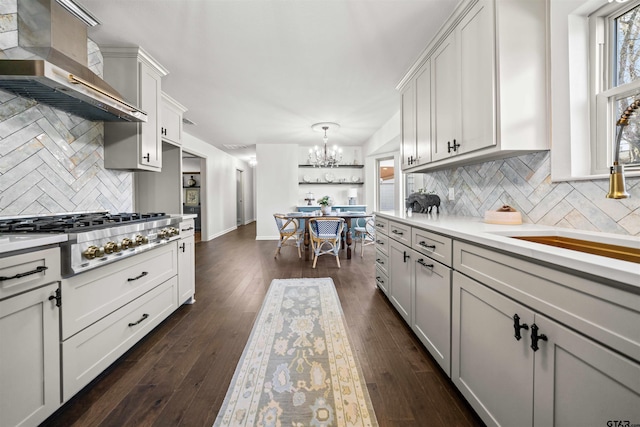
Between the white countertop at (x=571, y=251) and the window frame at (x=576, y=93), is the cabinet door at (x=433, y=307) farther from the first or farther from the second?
the window frame at (x=576, y=93)

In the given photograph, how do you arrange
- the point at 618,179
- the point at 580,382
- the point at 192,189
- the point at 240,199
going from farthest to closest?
the point at 240,199 → the point at 192,189 → the point at 618,179 → the point at 580,382

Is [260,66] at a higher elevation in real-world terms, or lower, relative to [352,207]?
higher

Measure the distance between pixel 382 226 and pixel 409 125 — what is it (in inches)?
44.9

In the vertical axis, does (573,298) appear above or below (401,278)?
above

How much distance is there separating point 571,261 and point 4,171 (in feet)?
9.54

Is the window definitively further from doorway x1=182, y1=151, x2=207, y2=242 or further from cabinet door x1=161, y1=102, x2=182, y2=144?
doorway x1=182, y1=151, x2=207, y2=242

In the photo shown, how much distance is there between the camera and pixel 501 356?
3.35ft

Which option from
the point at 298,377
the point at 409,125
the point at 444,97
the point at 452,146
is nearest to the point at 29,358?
the point at 298,377

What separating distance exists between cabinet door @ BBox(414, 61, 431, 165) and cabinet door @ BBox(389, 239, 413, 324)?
2.95ft

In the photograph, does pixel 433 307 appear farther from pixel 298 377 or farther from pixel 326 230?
→ pixel 326 230

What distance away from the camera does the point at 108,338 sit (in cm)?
153

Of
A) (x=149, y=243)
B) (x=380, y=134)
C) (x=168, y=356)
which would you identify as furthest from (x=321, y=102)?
(x=168, y=356)

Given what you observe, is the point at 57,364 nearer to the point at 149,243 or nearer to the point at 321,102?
the point at 149,243

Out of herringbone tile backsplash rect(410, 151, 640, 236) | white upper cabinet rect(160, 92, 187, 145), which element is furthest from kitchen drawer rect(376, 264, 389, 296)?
white upper cabinet rect(160, 92, 187, 145)
